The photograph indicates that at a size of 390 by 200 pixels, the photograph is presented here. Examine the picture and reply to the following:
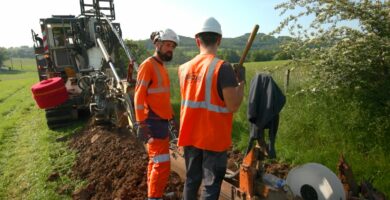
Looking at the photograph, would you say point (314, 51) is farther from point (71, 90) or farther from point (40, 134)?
point (40, 134)

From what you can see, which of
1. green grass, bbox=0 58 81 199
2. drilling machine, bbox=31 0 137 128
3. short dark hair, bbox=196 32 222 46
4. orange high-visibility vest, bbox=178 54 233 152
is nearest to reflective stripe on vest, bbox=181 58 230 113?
orange high-visibility vest, bbox=178 54 233 152

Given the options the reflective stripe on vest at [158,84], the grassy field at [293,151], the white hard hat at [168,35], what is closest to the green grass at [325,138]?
the grassy field at [293,151]

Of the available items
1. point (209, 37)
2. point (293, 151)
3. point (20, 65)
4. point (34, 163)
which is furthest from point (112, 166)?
point (20, 65)

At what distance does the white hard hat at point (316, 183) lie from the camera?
3.46 metres

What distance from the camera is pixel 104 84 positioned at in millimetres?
7500

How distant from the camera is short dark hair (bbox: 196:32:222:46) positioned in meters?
3.04

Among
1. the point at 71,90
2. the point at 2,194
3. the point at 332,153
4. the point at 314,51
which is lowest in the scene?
the point at 2,194

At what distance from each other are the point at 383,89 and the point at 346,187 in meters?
2.06

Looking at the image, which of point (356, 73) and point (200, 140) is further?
point (356, 73)

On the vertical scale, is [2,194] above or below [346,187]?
below

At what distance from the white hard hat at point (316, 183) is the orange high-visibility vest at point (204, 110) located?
1116 mm

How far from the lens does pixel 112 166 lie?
19.2 ft

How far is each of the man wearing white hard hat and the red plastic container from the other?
220 inches

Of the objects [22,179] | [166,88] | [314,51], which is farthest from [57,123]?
[314,51]
